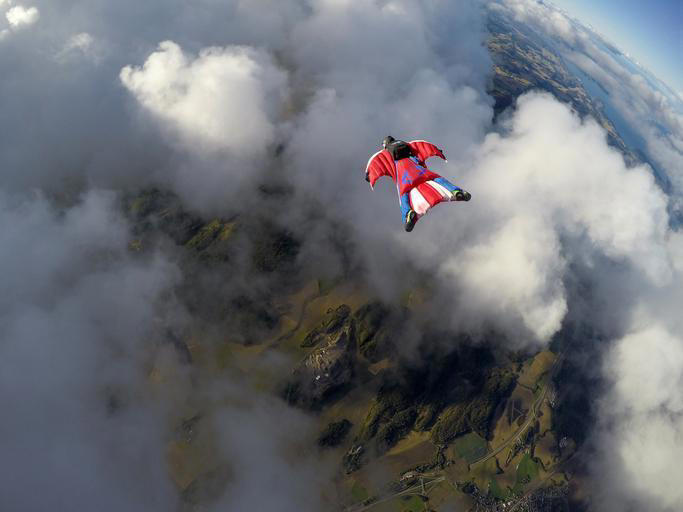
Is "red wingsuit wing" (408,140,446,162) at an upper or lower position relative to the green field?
upper

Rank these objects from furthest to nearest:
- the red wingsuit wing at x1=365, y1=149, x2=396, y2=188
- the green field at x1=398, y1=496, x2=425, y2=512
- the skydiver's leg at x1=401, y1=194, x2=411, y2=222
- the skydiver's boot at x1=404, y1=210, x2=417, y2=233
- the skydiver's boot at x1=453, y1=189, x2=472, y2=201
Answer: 1. the green field at x1=398, y1=496, x2=425, y2=512
2. the red wingsuit wing at x1=365, y1=149, x2=396, y2=188
3. the skydiver's leg at x1=401, y1=194, x2=411, y2=222
4. the skydiver's boot at x1=404, y1=210, x2=417, y2=233
5. the skydiver's boot at x1=453, y1=189, x2=472, y2=201

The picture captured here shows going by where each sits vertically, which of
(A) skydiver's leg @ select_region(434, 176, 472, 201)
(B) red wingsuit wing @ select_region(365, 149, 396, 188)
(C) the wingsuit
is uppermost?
(A) skydiver's leg @ select_region(434, 176, 472, 201)

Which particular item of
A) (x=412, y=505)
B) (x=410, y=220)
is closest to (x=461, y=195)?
(x=410, y=220)

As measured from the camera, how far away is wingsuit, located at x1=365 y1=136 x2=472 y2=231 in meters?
34.5

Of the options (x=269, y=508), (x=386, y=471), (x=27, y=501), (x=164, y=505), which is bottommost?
(x=27, y=501)

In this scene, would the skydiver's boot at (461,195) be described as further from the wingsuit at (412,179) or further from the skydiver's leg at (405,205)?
the skydiver's leg at (405,205)

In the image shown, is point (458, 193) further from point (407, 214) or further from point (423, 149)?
point (423, 149)

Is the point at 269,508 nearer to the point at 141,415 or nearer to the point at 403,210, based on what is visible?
the point at 141,415

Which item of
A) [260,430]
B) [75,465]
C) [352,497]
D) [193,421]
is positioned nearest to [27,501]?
[75,465]

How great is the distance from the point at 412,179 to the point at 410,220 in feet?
21.1

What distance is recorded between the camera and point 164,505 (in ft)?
584

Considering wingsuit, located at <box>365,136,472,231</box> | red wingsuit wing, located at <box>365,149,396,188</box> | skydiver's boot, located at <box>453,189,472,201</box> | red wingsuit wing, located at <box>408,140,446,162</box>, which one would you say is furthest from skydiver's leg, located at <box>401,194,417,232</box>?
red wingsuit wing, located at <box>408,140,446,162</box>

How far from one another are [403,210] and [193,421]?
654 feet

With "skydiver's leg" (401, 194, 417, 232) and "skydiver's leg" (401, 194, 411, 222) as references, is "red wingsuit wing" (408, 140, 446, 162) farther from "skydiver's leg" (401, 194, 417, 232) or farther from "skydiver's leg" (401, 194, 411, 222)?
"skydiver's leg" (401, 194, 417, 232)
